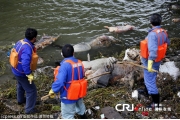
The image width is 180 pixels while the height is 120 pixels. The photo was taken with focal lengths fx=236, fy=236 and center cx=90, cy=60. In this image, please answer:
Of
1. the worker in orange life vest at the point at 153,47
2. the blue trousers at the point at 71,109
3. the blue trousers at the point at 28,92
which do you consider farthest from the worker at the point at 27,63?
the worker in orange life vest at the point at 153,47

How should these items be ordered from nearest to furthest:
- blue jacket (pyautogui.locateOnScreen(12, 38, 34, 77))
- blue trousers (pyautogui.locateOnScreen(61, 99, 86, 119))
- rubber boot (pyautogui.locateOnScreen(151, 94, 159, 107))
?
blue trousers (pyautogui.locateOnScreen(61, 99, 86, 119)) < blue jacket (pyautogui.locateOnScreen(12, 38, 34, 77)) < rubber boot (pyautogui.locateOnScreen(151, 94, 159, 107))

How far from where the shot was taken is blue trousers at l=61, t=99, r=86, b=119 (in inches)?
171

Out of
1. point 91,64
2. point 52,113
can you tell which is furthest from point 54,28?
point 52,113

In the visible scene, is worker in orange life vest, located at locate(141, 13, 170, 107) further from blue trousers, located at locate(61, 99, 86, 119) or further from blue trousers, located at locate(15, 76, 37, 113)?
blue trousers, located at locate(15, 76, 37, 113)

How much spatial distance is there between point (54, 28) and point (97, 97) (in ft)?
18.5

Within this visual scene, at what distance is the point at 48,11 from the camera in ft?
39.0

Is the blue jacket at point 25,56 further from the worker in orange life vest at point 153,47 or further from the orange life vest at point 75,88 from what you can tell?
the worker in orange life vest at point 153,47

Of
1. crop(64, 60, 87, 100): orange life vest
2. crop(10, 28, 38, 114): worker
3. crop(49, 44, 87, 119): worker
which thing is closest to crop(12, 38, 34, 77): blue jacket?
crop(10, 28, 38, 114): worker

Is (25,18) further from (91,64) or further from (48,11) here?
(91,64)

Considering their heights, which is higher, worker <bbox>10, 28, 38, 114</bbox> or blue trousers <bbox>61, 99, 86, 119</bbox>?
worker <bbox>10, 28, 38, 114</bbox>

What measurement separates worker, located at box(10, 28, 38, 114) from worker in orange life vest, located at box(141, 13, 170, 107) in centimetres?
228

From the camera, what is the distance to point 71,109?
4371 millimetres

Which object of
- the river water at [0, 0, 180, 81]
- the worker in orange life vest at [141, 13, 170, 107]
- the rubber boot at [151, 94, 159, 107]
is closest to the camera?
the worker in orange life vest at [141, 13, 170, 107]

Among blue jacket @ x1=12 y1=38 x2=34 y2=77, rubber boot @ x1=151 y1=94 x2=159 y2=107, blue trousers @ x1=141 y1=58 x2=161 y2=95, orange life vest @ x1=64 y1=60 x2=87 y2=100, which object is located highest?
blue jacket @ x1=12 y1=38 x2=34 y2=77
